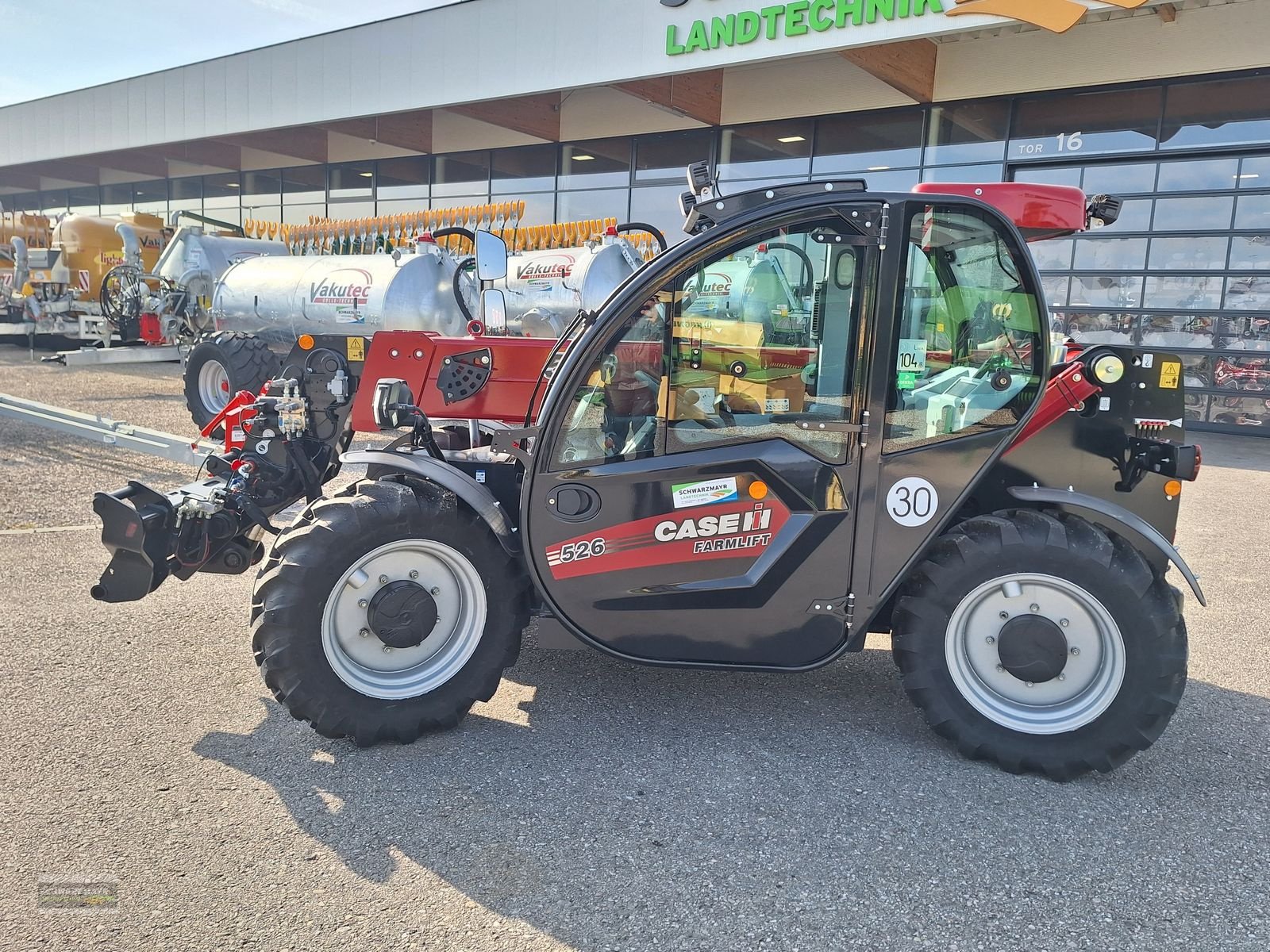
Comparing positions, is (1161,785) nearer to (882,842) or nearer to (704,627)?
(882,842)

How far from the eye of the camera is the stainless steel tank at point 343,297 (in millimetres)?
11203

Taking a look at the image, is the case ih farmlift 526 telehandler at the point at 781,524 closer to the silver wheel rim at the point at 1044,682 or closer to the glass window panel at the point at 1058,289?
the silver wheel rim at the point at 1044,682

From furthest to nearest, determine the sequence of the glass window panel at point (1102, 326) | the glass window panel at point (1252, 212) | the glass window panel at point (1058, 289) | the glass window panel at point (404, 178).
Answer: the glass window panel at point (404, 178)
the glass window panel at point (1058, 289)
the glass window panel at point (1102, 326)
the glass window panel at point (1252, 212)

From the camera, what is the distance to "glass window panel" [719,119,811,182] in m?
16.1

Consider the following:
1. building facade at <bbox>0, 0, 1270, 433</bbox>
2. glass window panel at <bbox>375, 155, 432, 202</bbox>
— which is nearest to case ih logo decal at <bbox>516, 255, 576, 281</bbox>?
building facade at <bbox>0, 0, 1270, 433</bbox>

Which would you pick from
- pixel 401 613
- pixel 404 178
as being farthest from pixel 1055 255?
pixel 404 178

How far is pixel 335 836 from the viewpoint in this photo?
9.59 ft

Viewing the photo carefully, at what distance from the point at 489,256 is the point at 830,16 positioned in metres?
11.0

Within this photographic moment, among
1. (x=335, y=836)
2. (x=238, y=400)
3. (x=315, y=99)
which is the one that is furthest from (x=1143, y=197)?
(x=315, y=99)

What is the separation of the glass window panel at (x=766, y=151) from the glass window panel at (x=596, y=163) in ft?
7.04

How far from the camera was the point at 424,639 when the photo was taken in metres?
3.64

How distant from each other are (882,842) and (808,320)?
1.87 metres

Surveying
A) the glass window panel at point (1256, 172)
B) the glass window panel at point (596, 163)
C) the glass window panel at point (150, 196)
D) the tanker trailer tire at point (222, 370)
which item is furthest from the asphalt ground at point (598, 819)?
the glass window panel at point (150, 196)

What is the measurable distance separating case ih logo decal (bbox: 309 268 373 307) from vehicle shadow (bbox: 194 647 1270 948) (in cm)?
839
